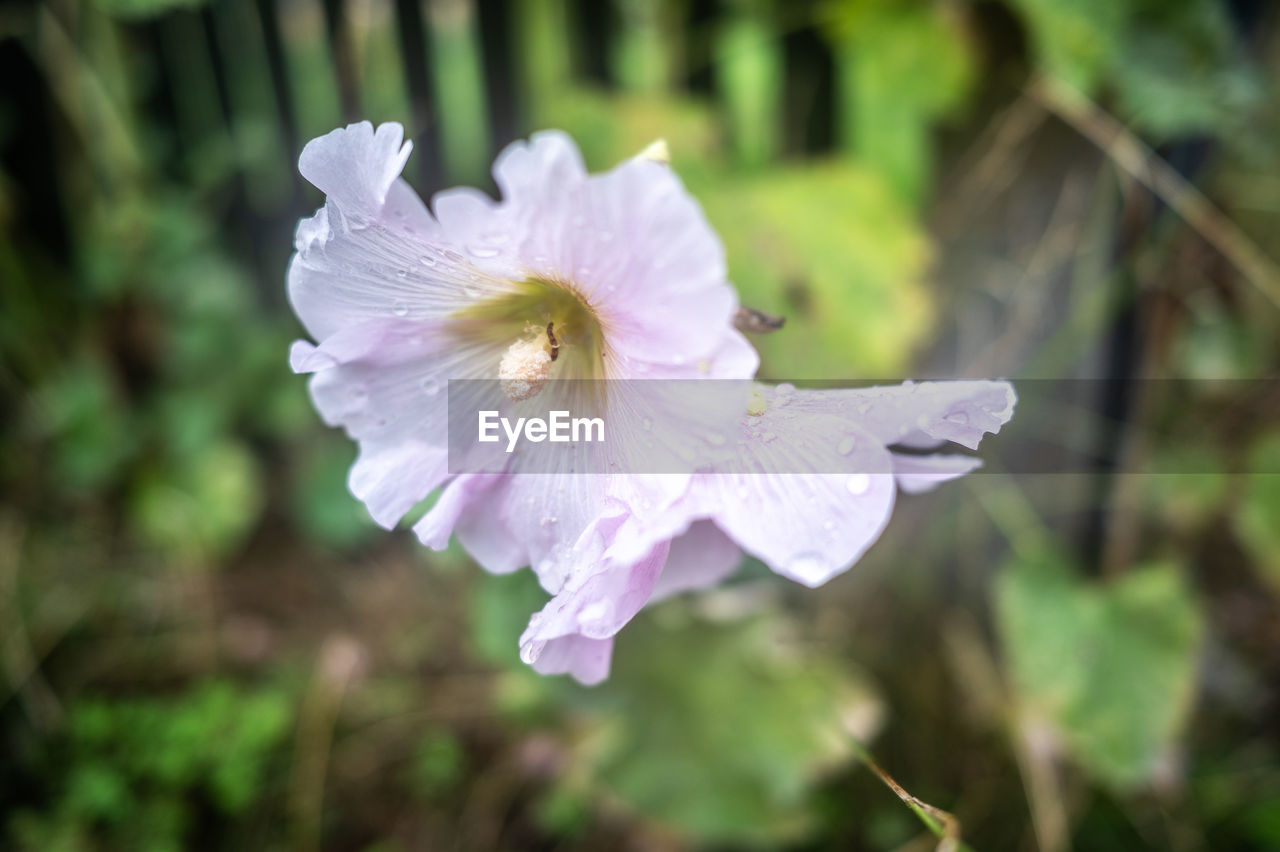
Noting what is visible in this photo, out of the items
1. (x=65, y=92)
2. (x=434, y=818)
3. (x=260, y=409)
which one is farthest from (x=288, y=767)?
(x=65, y=92)

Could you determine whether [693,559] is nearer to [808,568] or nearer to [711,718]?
[808,568]

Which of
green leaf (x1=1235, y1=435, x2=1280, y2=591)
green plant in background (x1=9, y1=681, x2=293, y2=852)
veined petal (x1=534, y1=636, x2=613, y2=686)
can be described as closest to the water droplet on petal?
veined petal (x1=534, y1=636, x2=613, y2=686)

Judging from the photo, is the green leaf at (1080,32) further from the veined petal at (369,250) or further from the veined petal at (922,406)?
the veined petal at (369,250)

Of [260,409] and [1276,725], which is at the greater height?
[260,409]

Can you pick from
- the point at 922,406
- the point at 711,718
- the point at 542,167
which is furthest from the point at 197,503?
the point at 922,406

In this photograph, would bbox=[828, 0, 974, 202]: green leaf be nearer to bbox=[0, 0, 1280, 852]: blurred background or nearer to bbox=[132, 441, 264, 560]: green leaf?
bbox=[0, 0, 1280, 852]: blurred background

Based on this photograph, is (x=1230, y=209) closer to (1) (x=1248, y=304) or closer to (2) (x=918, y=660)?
(1) (x=1248, y=304)
